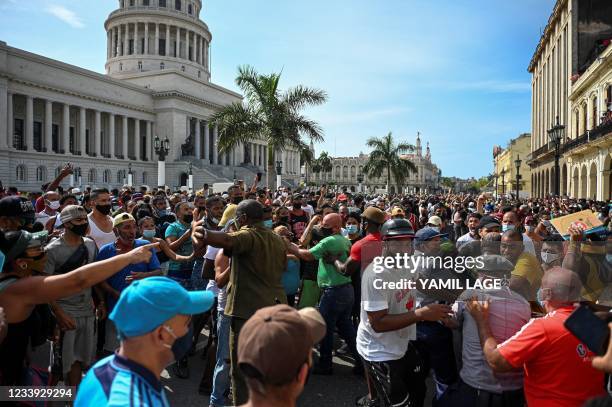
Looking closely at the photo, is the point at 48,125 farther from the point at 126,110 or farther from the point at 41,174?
the point at 126,110

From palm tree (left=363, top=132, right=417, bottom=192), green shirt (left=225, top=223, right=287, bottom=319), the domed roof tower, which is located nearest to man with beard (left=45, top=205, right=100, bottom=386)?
green shirt (left=225, top=223, right=287, bottom=319)

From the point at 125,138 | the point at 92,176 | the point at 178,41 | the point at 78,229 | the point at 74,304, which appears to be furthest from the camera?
the point at 178,41

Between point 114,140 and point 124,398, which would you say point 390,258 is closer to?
point 124,398

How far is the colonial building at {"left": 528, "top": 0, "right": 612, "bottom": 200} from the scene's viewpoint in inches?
997

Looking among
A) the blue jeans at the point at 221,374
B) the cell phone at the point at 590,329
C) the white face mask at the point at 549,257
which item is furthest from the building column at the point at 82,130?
the cell phone at the point at 590,329

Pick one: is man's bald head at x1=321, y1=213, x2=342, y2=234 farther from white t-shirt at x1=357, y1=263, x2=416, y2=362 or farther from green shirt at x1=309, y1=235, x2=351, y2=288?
white t-shirt at x1=357, y1=263, x2=416, y2=362

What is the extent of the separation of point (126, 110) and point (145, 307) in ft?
195

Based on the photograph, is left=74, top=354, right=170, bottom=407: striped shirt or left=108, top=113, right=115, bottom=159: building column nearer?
left=74, top=354, right=170, bottom=407: striped shirt

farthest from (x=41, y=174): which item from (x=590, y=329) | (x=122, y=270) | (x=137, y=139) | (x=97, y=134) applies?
(x=590, y=329)

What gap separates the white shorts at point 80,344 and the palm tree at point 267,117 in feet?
52.0

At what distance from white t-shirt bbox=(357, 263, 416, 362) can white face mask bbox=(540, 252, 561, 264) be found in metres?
1.66

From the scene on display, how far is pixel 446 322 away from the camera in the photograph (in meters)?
3.29

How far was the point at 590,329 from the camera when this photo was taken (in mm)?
2102

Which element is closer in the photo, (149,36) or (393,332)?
(393,332)
